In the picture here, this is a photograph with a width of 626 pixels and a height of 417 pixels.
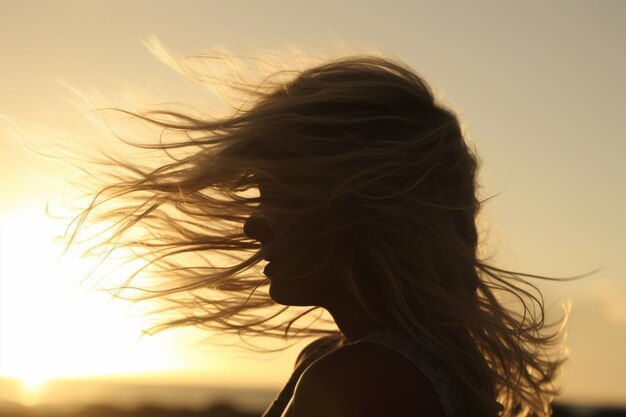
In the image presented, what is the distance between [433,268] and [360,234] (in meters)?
0.34

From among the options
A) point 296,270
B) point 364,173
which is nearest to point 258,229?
point 296,270

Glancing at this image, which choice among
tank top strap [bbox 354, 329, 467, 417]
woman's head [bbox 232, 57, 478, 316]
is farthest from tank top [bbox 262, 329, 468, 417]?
woman's head [bbox 232, 57, 478, 316]

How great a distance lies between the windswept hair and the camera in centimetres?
402

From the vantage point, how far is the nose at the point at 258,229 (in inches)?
174

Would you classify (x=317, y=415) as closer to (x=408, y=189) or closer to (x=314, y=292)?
(x=314, y=292)

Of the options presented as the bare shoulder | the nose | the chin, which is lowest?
the bare shoulder

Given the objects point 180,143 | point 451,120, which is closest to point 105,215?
point 180,143

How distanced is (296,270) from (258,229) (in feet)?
1.25

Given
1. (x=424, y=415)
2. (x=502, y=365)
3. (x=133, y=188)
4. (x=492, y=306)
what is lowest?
(x=424, y=415)

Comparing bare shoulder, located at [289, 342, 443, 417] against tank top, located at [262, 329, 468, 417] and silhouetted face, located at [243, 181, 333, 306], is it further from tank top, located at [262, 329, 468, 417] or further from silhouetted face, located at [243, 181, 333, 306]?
silhouetted face, located at [243, 181, 333, 306]

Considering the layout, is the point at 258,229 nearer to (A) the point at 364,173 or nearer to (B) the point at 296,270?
(B) the point at 296,270

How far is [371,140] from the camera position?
14.0 ft

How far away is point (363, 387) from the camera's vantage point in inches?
136

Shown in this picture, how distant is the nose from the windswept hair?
0.16 feet
